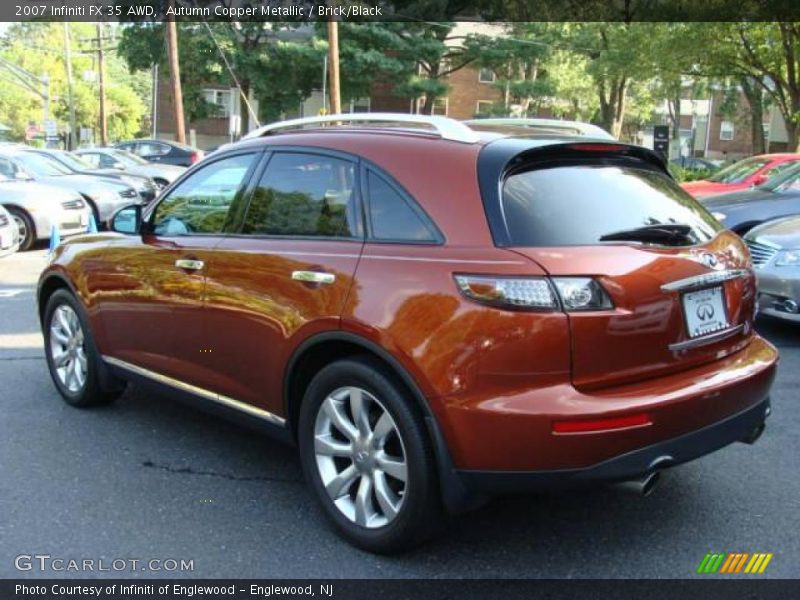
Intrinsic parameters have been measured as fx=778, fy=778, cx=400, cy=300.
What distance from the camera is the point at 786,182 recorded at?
10.2 meters

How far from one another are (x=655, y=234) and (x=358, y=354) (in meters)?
1.27

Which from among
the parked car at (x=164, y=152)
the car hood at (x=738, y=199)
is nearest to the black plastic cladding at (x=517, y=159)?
the car hood at (x=738, y=199)

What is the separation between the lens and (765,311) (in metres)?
6.65

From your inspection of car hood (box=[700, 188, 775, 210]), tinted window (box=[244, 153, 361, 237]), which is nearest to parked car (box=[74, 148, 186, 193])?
car hood (box=[700, 188, 775, 210])

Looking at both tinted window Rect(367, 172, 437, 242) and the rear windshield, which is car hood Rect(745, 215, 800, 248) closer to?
the rear windshield

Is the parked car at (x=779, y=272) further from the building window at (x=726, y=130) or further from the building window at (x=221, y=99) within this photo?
the building window at (x=726, y=130)

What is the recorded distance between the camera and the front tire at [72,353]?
4.72 metres

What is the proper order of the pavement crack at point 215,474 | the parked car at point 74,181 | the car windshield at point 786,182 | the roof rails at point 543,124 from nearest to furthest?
the roof rails at point 543,124 → the pavement crack at point 215,474 → the car windshield at point 786,182 → the parked car at point 74,181

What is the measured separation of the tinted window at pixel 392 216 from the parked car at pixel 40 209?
34.5ft

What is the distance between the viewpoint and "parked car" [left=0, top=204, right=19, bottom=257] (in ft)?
35.3

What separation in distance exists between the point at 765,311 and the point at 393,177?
187 inches

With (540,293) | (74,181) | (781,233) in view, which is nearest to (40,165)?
(74,181)

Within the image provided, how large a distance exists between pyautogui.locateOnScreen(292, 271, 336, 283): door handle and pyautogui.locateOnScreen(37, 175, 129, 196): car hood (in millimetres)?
11786

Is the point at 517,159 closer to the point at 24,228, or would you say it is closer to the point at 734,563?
the point at 734,563
